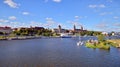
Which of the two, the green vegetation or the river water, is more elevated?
the green vegetation

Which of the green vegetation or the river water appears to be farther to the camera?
the green vegetation

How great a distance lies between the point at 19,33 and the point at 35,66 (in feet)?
524

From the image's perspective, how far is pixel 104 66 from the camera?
1321 inches

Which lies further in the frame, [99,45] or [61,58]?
[99,45]

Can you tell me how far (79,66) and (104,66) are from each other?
12.6 feet

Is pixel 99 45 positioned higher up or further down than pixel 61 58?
higher up

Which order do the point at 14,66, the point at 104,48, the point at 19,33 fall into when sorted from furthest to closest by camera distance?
the point at 19,33 < the point at 104,48 < the point at 14,66

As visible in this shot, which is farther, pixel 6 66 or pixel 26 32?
pixel 26 32

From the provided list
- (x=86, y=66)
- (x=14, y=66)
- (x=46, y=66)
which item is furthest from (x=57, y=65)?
(x=14, y=66)

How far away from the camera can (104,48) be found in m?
60.6

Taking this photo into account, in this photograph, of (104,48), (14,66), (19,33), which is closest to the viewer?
(14,66)

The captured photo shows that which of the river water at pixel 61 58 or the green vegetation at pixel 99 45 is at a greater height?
the green vegetation at pixel 99 45

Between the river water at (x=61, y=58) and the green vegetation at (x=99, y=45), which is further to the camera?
the green vegetation at (x=99, y=45)

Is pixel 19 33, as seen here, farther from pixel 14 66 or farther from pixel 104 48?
pixel 14 66
